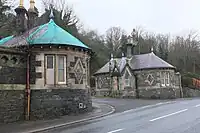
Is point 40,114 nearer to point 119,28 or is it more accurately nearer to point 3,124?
point 3,124

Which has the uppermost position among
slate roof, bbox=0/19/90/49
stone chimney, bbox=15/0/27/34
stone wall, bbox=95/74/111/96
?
stone chimney, bbox=15/0/27/34

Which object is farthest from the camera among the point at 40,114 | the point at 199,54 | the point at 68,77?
the point at 199,54

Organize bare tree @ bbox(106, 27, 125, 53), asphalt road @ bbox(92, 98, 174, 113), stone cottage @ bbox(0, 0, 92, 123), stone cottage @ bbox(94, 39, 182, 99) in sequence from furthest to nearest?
bare tree @ bbox(106, 27, 125, 53)
stone cottage @ bbox(94, 39, 182, 99)
asphalt road @ bbox(92, 98, 174, 113)
stone cottage @ bbox(0, 0, 92, 123)

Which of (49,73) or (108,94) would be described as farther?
(108,94)

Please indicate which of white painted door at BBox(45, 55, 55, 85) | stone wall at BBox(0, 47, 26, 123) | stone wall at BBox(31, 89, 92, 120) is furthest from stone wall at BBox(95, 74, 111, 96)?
stone wall at BBox(0, 47, 26, 123)

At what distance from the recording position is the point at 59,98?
61.8 ft

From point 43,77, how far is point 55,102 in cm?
179

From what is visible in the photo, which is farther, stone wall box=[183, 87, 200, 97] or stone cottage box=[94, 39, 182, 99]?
stone wall box=[183, 87, 200, 97]

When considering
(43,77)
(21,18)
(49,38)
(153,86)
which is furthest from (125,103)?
(153,86)

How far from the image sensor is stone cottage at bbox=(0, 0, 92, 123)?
55.6ft

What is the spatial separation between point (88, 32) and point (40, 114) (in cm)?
5529

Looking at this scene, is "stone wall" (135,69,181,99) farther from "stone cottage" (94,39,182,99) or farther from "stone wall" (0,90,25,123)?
"stone wall" (0,90,25,123)

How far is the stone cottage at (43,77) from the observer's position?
16.9 m

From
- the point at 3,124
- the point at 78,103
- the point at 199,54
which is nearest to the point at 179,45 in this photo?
the point at 199,54
